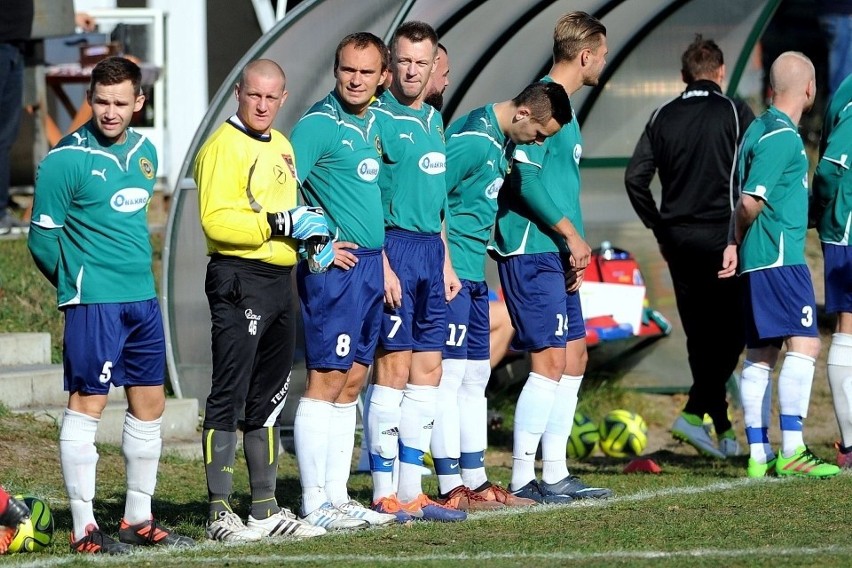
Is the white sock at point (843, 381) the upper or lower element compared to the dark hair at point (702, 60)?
lower

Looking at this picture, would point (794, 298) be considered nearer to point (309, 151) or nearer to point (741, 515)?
point (741, 515)

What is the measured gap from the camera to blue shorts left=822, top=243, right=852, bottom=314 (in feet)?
29.8

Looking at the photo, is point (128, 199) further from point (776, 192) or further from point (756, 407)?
point (756, 407)

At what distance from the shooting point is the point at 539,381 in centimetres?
808

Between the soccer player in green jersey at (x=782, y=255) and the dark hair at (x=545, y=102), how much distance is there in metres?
1.56

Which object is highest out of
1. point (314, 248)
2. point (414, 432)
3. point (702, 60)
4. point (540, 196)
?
point (702, 60)

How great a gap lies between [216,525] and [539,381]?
6.87 ft

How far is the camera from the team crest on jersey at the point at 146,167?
667 cm

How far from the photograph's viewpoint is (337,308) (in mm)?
6973

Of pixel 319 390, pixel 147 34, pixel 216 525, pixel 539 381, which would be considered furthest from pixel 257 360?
pixel 147 34

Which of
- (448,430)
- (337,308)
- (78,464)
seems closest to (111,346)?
(78,464)

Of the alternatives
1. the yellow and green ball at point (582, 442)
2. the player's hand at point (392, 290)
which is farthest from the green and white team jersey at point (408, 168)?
the yellow and green ball at point (582, 442)

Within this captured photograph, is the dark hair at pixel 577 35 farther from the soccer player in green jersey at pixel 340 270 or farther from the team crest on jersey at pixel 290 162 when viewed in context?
the team crest on jersey at pixel 290 162

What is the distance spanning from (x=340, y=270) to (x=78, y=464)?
1.46 metres
